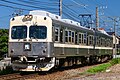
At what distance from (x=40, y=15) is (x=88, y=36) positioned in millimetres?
8620

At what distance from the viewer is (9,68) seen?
72.6ft

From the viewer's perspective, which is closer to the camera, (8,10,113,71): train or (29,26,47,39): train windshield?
(8,10,113,71): train

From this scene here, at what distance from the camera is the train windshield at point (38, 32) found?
1834cm

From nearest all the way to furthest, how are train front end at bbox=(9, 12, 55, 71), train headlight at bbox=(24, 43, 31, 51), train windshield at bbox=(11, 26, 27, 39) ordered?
1. train front end at bbox=(9, 12, 55, 71)
2. train headlight at bbox=(24, 43, 31, 51)
3. train windshield at bbox=(11, 26, 27, 39)

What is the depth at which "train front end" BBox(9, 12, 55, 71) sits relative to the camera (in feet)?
59.6

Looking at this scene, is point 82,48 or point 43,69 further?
point 82,48

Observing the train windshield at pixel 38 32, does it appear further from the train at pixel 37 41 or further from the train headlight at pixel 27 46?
the train headlight at pixel 27 46

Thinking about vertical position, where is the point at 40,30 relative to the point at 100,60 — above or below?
above

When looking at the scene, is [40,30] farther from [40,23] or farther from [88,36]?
[88,36]

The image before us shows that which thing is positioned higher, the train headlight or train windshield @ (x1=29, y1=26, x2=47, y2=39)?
train windshield @ (x1=29, y1=26, x2=47, y2=39)

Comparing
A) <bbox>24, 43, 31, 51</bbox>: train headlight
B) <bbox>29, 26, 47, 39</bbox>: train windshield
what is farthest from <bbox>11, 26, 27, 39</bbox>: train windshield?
<bbox>24, 43, 31, 51</bbox>: train headlight

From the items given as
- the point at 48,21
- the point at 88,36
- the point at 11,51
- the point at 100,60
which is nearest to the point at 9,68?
the point at 11,51

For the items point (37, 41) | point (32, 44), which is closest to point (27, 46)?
point (32, 44)

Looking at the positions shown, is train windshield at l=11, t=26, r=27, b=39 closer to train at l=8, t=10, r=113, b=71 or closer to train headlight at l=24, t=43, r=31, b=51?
train at l=8, t=10, r=113, b=71
